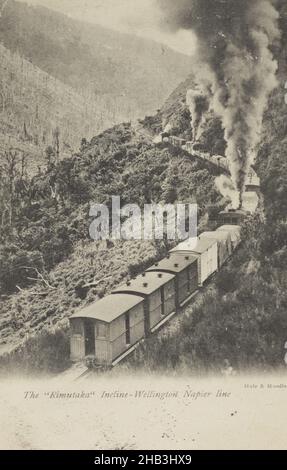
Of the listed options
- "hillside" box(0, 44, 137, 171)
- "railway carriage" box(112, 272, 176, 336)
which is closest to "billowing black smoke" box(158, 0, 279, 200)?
"hillside" box(0, 44, 137, 171)

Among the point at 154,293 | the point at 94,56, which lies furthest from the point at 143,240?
the point at 94,56

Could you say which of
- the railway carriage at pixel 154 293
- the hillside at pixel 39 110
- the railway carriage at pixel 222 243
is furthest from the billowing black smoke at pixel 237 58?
the railway carriage at pixel 154 293

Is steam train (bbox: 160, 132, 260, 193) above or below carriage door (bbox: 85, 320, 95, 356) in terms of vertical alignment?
above

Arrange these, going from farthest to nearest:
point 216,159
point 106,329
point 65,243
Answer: point 216,159 → point 65,243 → point 106,329

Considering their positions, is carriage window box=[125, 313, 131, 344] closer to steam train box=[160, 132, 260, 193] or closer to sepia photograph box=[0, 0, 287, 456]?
sepia photograph box=[0, 0, 287, 456]

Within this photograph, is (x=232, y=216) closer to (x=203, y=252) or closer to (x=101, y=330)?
(x=203, y=252)

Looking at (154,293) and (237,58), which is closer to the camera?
(154,293)

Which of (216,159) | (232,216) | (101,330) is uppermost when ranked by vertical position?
(216,159)
